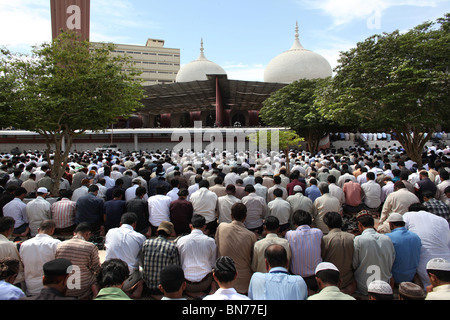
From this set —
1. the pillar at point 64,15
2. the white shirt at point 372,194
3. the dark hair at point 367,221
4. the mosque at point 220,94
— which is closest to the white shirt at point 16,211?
the dark hair at point 367,221

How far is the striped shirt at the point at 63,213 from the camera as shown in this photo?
246 inches

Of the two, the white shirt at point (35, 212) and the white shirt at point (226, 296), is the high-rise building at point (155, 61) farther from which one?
the white shirt at point (226, 296)

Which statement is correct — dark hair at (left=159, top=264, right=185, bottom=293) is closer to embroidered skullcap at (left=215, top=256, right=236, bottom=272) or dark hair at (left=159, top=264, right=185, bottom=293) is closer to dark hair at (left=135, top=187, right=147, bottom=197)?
embroidered skullcap at (left=215, top=256, right=236, bottom=272)

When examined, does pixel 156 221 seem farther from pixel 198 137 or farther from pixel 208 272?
pixel 198 137

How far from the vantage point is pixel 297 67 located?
3828cm

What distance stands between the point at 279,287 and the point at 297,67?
39232 millimetres

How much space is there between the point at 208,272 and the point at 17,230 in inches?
186

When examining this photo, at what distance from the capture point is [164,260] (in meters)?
3.89

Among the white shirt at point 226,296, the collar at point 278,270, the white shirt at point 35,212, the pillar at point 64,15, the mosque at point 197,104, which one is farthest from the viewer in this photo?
the mosque at point 197,104

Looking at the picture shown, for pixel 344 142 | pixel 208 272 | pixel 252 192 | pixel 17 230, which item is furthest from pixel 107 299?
pixel 344 142

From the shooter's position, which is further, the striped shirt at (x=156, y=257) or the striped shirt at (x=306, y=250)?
the striped shirt at (x=306, y=250)

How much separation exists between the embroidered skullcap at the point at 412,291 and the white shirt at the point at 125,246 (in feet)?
11.1

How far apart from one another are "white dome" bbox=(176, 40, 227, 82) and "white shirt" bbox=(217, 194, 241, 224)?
39820 mm

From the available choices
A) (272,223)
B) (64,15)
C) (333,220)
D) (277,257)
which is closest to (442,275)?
(333,220)
